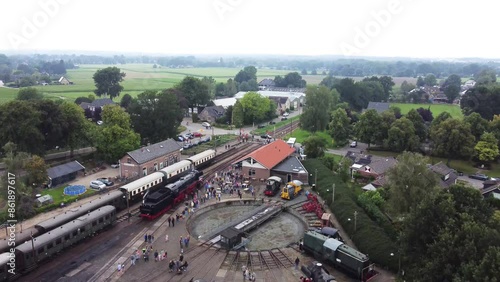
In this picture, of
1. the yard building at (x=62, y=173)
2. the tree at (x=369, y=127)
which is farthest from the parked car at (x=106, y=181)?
the tree at (x=369, y=127)

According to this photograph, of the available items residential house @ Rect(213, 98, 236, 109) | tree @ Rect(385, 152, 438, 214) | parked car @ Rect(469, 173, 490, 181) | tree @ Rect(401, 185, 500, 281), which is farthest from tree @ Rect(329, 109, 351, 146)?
tree @ Rect(401, 185, 500, 281)

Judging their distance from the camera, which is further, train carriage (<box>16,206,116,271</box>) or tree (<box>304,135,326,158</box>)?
tree (<box>304,135,326,158</box>)

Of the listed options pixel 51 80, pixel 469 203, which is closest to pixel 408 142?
pixel 469 203

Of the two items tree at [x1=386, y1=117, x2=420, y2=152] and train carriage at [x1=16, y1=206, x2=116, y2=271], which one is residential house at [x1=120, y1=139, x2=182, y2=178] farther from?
tree at [x1=386, y1=117, x2=420, y2=152]

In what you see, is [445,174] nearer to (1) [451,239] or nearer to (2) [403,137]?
(2) [403,137]

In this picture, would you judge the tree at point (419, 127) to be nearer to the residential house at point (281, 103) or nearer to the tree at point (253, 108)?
the tree at point (253, 108)

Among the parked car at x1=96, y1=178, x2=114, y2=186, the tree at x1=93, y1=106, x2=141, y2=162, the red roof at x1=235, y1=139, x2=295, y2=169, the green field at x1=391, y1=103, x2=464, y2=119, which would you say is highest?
the tree at x1=93, y1=106, x2=141, y2=162

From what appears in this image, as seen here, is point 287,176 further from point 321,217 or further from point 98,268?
point 98,268
